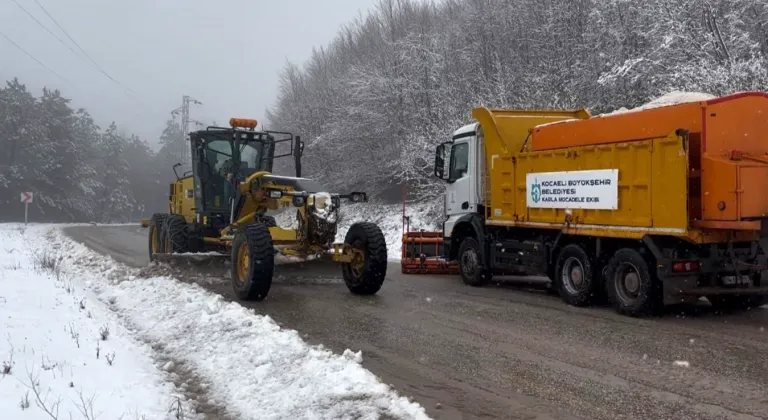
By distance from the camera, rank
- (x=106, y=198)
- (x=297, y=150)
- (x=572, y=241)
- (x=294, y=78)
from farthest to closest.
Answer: (x=106, y=198) → (x=294, y=78) → (x=297, y=150) → (x=572, y=241)

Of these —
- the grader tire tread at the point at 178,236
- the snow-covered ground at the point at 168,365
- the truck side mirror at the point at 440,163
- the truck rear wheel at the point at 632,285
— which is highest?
the truck side mirror at the point at 440,163

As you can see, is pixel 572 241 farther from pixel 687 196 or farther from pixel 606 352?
pixel 606 352

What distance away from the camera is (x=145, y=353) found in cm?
641

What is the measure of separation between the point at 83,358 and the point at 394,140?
80.2 ft

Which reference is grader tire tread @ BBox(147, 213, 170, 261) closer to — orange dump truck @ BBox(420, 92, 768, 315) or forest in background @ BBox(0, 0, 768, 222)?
orange dump truck @ BBox(420, 92, 768, 315)

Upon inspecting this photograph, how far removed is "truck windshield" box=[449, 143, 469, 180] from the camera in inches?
484

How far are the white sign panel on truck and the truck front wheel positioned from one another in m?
1.81

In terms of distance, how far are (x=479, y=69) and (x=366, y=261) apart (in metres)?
16.3

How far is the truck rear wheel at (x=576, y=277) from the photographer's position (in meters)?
9.06

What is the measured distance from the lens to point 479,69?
24422 mm

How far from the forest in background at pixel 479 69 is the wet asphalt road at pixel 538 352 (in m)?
8.28

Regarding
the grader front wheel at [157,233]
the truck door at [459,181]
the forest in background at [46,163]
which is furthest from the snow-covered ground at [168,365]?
the forest in background at [46,163]

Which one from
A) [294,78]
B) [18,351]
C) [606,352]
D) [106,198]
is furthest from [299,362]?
[106,198]

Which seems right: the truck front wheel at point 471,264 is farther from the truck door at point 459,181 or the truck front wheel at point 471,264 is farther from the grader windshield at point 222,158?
the grader windshield at point 222,158
